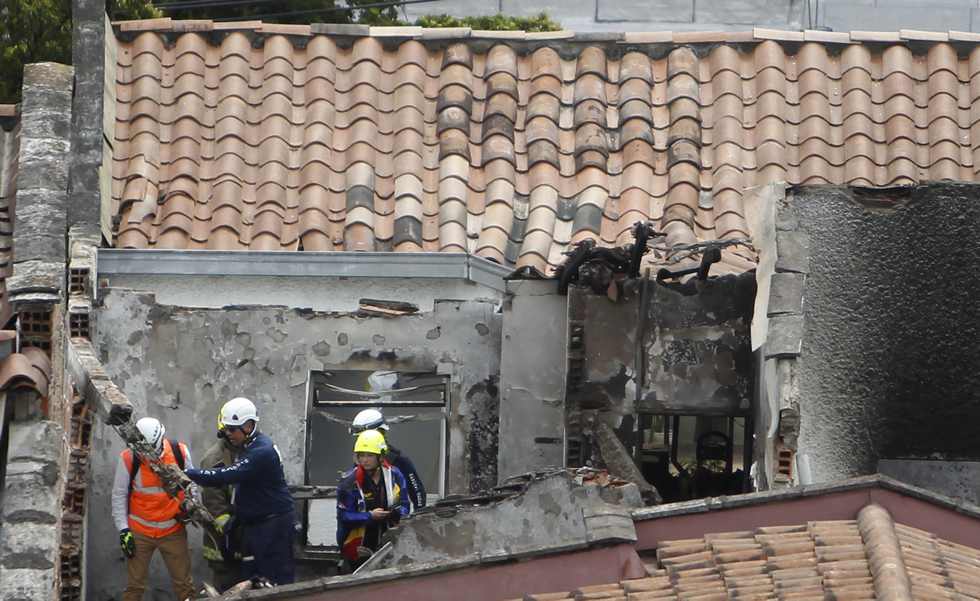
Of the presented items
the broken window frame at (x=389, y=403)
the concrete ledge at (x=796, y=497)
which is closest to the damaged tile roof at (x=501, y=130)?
the broken window frame at (x=389, y=403)

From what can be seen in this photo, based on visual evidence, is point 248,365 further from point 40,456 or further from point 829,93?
point 829,93

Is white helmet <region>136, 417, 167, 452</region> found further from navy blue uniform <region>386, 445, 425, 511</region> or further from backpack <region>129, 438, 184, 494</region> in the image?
navy blue uniform <region>386, 445, 425, 511</region>

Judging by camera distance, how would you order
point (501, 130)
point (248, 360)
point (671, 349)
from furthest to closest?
1. point (501, 130)
2. point (248, 360)
3. point (671, 349)

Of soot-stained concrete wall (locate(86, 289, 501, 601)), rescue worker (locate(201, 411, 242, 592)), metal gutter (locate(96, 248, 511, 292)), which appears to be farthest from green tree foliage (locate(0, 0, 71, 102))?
rescue worker (locate(201, 411, 242, 592))

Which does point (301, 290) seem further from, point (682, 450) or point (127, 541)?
point (682, 450)

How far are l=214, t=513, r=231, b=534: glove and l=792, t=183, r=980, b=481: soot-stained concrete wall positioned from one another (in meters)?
4.03

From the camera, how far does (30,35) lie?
2198 cm

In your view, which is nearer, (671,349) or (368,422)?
(368,422)

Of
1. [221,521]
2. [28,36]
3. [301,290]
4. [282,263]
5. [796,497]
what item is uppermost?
[28,36]

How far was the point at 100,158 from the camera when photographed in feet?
53.1

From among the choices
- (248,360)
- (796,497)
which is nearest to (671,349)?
(248,360)

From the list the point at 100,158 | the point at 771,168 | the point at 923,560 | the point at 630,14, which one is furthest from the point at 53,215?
the point at 630,14

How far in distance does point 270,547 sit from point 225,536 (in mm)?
392

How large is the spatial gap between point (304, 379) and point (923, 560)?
21.5 ft
